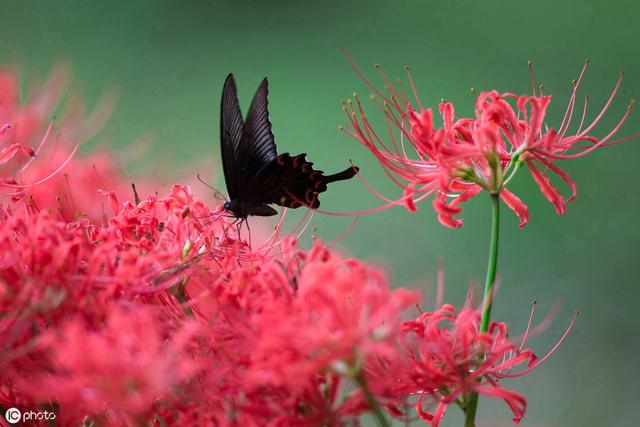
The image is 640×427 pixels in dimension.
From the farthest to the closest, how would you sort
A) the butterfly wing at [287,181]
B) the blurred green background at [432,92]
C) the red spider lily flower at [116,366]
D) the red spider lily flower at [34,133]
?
the blurred green background at [432,92] < the butterfly wing at [287,181] < the red spider lily flower at [34,133] < the red spider lily flower at [116,366]

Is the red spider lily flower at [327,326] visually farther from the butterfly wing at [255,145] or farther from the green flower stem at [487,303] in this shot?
the butterfly wing at [255,145]

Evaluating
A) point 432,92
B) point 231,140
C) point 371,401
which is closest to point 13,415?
point 371,401

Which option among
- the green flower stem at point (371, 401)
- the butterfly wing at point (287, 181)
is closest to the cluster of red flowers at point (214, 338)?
the green flower stem at point (371, 401)

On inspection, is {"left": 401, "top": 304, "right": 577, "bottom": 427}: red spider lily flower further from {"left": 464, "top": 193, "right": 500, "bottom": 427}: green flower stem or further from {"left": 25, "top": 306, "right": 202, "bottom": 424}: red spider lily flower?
{"left": 25, "top": 306, "right": 202, "bottom": 424}: red spider lily flower

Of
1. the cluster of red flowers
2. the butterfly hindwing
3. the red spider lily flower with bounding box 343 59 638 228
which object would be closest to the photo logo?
the cluster of red flowers

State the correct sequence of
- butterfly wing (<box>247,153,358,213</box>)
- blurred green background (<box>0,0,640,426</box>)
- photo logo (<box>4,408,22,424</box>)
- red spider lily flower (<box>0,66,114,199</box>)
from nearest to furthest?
photo logo (<box>4,408,22,424</box>), red spider lily flower (<box>0,66,114,199</box>), butterfly wing (<box>247,153,358,213</box>), blurred green background (<box>0,0,640,426</box>)

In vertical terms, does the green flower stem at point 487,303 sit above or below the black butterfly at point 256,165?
below

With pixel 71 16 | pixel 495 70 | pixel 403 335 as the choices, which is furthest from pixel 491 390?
pixel 71 16
